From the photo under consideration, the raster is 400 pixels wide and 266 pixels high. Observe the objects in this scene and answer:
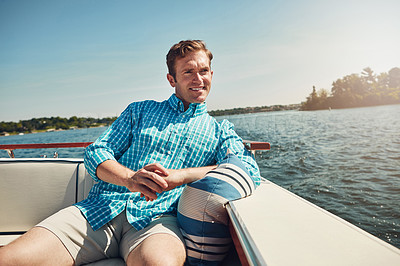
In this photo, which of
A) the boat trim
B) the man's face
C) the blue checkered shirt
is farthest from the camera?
the man's face

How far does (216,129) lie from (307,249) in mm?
1104

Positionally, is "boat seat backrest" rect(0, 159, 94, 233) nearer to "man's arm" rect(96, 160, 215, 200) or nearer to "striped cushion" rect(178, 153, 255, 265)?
"man's arm" rect(96, 160, 215, 200)

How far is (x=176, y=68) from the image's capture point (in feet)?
5.58

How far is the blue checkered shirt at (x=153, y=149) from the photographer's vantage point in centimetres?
132

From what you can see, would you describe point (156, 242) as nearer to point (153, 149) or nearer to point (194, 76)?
point (153, 149)

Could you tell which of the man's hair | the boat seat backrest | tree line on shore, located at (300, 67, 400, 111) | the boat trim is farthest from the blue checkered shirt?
→ tree line on shore, located at (300, 67, 400, 111)

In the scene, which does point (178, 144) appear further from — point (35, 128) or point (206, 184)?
point (35, 128)

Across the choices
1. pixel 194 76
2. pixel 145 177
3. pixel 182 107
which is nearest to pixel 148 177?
pixel 145 177

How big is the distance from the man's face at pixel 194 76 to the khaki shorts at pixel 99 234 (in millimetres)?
844

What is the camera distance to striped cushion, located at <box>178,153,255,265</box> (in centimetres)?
110

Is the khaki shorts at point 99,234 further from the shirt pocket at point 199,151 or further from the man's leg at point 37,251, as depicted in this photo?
the shirt pocket at point 199,151

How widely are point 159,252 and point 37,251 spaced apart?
59cm

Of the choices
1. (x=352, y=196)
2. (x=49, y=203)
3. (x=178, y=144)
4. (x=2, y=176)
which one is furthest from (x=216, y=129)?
(x=352, y=196)

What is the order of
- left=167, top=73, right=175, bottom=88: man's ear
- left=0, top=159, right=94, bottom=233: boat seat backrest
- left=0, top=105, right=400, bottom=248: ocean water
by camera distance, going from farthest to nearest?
left=0, top=105, right=400, bottom=248: ocean water
left=0, top=159, right=94, bottom=233: boat seat backrest
left=167, top=73, right=175, bottom=88: man's ear
